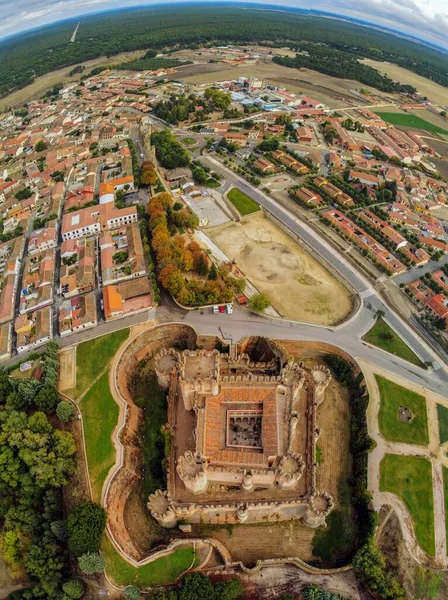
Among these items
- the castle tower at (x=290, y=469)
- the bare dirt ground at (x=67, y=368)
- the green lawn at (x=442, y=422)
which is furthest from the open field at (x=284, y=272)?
the bare dirt ground at (x=67, y=368)

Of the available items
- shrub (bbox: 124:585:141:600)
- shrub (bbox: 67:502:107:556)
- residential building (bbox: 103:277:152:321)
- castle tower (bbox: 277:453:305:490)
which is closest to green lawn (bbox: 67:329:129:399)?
residential building (bbox: 103:277:152:321)

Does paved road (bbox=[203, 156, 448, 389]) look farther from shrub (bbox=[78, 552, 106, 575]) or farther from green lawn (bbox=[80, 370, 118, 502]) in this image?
shrub (bbox=[78, 552, 106, 575])

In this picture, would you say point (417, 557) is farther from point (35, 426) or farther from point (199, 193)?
point (199, 193)

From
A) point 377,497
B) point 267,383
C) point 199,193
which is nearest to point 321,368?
point 267,383

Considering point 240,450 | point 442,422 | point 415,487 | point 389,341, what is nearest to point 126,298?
point 240,450

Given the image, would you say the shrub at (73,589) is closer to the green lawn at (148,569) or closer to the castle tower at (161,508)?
the green lawn at (148,569)

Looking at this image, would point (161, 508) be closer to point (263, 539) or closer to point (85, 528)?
point (85, 528)
